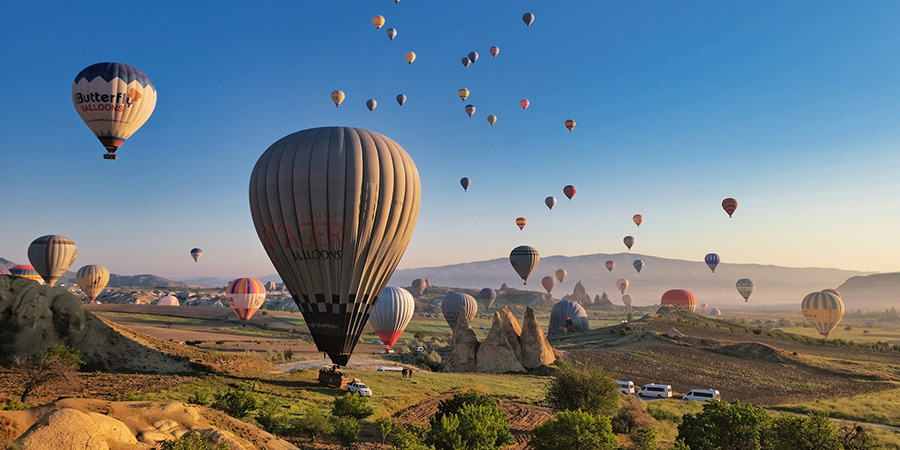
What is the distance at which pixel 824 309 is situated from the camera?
327 ft

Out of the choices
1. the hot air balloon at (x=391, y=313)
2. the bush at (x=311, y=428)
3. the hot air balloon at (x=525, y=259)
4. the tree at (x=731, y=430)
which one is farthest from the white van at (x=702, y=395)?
the hot air balloon at (x=525, y=259)

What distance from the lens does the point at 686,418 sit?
2948 cm

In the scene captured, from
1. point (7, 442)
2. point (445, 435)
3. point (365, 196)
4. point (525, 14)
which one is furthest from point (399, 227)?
point (525, 14)

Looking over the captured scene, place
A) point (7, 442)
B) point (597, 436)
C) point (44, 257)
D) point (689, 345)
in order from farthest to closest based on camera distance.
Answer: point (44, 257) → point (689, 345) → point (597, 436) → point (7, 442)

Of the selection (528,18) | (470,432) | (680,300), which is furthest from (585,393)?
(680,300)

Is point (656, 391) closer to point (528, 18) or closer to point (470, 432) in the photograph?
point (470, 432)

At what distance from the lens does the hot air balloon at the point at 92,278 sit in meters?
130

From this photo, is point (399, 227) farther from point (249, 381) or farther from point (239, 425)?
point (239, 425)

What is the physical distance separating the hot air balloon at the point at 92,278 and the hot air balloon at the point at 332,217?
392 feet

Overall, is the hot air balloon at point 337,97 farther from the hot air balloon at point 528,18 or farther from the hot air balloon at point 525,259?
the hot air balloon at point 525,259

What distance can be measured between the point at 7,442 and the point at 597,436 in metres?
22.5

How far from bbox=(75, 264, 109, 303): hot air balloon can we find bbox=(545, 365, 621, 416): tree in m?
131

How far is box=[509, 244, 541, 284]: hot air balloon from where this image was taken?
104812 mm

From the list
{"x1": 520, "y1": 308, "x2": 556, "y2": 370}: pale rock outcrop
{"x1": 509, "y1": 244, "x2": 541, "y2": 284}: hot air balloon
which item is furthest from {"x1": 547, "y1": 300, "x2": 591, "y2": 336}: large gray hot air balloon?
{"x1": 520, "y1": 308, "x2": 556, "y2": 370}: pale rock outcrop
